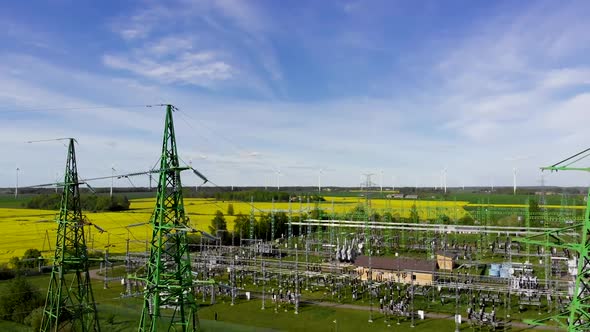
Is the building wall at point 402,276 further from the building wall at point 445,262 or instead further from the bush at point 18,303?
the bush at point 18,303

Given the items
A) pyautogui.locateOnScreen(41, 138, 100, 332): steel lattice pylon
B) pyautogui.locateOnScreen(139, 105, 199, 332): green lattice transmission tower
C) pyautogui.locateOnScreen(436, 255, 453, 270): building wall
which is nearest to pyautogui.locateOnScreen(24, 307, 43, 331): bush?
pyautogui.locateOnScreen(41, 138, 100, 332): steel lattice pylon

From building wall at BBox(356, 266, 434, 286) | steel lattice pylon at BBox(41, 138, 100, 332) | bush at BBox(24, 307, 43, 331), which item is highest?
steel lattice pylon at BBox(41, 138, 100, 332)

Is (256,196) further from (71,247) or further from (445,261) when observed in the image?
(71,247)

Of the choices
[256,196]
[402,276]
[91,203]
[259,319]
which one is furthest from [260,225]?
[256,196]

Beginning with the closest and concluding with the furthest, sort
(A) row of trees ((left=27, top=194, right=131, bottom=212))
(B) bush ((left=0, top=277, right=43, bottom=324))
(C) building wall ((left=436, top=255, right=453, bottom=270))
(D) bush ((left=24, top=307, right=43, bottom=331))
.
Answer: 1. (D) bush ((left=24, top=307, right=43, bottom=331))
2. (B) bush ((left=0, top=277, right=43, bottom=324))
3. (C) building wall ((left=436, top=255, right=453, bottom=270))
4. (A) row of trees ((left=27, top=194, right=131, bottom=212))

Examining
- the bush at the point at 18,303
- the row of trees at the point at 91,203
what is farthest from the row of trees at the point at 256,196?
the bush at the point at 18,303

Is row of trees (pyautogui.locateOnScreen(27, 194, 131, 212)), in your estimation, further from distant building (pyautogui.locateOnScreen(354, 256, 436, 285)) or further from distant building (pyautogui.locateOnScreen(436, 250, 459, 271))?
distant building (pyautogui.locateOnScreen(436, 250, 459, 271))

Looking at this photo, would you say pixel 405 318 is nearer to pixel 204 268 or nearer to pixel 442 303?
pixel 442 303
